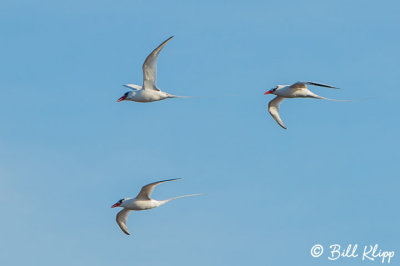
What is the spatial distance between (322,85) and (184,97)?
464cm

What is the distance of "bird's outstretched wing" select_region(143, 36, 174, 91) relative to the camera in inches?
1380

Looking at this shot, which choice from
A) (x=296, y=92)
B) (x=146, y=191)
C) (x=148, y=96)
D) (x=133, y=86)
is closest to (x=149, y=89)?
(x=148, y=96)

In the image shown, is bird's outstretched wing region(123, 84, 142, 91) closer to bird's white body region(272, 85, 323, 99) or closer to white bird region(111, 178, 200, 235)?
white bird region(111, 178, 200, 235)

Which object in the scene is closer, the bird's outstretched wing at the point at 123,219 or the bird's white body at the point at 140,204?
the bird's white body at the point at 140,204

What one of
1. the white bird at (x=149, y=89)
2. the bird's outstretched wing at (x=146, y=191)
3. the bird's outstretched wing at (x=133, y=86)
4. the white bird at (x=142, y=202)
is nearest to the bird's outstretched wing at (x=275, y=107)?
the white bird at (x=149, y=89)

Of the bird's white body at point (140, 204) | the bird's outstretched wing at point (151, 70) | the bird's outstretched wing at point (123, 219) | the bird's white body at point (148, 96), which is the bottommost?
the bird's white body at point (140, 204)

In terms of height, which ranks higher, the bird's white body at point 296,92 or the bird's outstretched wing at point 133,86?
the bird's outstretched wing at point 133,86

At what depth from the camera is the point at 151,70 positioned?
117ft

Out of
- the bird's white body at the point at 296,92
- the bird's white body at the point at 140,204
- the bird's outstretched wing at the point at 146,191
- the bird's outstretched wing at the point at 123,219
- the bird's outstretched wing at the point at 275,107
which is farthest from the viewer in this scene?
the bird's outstretched wing at the point at 275,107

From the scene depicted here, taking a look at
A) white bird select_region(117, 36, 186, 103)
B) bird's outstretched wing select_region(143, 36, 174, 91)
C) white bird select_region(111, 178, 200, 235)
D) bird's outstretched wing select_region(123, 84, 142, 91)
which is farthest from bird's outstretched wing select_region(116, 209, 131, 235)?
bird's outstretched wing select_region(143, 36, 174, 91)

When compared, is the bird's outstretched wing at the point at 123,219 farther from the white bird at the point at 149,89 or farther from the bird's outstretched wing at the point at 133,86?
the bird's outstretched wing at the point at 133,86

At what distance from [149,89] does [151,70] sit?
0.86 metres

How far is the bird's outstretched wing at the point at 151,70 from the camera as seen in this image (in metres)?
35.1

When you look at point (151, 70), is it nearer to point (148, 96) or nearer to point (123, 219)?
point (148, 96)
